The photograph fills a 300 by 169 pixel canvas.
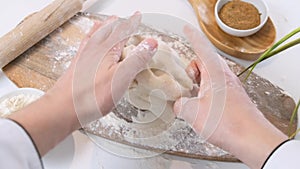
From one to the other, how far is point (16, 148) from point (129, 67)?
208 millimetres

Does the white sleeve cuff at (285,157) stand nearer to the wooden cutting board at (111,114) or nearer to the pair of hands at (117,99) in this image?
the pair of hands at (117,99)

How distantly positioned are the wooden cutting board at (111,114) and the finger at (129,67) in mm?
151

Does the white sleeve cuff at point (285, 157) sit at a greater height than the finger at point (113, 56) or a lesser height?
lesser

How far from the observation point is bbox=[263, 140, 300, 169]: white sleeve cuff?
0.57 meters

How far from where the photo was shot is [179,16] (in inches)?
38.1

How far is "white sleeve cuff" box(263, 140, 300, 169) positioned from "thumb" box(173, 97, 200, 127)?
0.14 meters

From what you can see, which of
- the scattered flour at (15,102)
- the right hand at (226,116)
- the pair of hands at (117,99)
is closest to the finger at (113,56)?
the pair of hands at (117,99)

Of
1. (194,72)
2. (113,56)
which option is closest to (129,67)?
(113,56)

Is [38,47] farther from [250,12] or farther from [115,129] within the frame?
[250,12]

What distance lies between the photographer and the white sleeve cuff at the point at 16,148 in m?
0.55

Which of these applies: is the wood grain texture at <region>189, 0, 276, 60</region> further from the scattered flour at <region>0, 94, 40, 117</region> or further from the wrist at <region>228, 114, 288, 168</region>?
the scattered flour at <region>0, 94, 40, 117</region>

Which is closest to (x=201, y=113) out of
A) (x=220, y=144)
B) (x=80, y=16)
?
(x=220, y=144)

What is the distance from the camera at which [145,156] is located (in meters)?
0.79

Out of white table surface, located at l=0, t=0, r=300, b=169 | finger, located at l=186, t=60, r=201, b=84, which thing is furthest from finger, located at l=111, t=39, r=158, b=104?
white table surface, located at l=0, t=0, r=300, b=169
